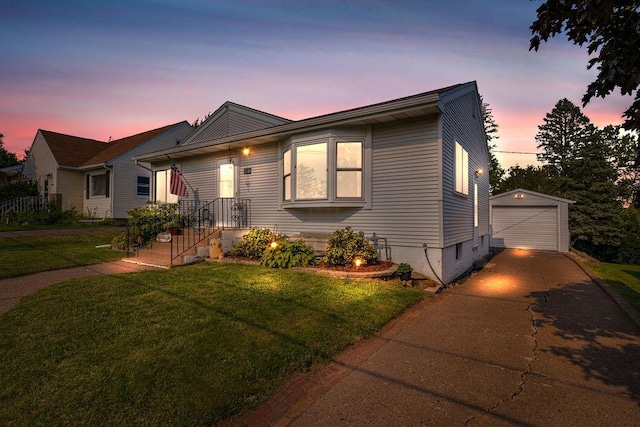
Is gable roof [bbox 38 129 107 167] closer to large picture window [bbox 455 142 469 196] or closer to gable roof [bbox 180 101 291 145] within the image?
gable roof [bbox 180 101 291 145]

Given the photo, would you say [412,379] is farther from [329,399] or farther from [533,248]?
[533,248]

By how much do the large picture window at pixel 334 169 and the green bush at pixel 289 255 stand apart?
1.29m

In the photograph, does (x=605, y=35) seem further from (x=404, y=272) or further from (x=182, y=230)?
(x=182, y=230)

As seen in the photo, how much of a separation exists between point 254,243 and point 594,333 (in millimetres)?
7864

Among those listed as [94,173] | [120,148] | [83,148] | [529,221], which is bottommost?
[529,221]

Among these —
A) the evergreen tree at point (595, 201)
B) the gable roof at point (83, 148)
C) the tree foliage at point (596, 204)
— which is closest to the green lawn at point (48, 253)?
the gable roof at point (83, 148)

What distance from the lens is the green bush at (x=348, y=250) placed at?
306 inches

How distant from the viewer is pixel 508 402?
9.63 feet

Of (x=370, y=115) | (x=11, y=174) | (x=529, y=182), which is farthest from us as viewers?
(x=529, y=182)

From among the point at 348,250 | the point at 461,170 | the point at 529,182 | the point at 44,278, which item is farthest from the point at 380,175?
the point at 529,182

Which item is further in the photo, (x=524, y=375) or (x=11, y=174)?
(x=11, y=174)

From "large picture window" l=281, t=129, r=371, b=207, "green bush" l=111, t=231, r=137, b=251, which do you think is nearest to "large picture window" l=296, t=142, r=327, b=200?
"large picture window" l=281, t=129, r=371, b=207

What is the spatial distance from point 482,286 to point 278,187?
671 centimetres

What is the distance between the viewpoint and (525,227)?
1817cm
